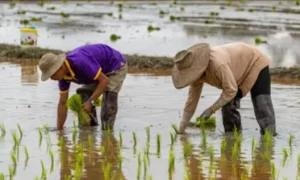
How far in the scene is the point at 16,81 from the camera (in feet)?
36.1

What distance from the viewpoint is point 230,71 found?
23.7 feet

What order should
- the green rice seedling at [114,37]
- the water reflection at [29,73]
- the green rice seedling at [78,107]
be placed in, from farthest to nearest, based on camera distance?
the green rice seedling at [114,37] < the water reflection at [29,73] < the green rice seedling at [78,107]

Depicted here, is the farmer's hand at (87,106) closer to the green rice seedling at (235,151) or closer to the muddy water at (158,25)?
the green rice seedling at (235,151)

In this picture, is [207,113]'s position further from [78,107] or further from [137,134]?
[78,107]

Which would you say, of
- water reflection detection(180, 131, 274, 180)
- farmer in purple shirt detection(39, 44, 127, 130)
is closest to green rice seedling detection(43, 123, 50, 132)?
farmer in purple shirt detection(39, 44, 127, 130)

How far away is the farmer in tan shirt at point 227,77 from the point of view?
23.4 ft

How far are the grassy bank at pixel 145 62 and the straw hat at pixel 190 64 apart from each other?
4317 millimetres

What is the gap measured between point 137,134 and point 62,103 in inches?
30.9

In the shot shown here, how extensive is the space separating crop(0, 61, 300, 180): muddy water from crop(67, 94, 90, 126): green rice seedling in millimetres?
154

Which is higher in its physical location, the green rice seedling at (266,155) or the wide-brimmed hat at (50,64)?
the wide-brimmed hat at (50,64)

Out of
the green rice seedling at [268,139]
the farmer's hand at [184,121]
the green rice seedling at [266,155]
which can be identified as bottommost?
the green rice seedling at [266,155]

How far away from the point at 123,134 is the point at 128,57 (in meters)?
4.89

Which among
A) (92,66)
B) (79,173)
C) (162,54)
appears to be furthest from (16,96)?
(162,54)

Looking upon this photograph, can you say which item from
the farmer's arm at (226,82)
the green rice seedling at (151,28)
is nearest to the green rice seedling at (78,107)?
the farmer's arm at (226,82)
